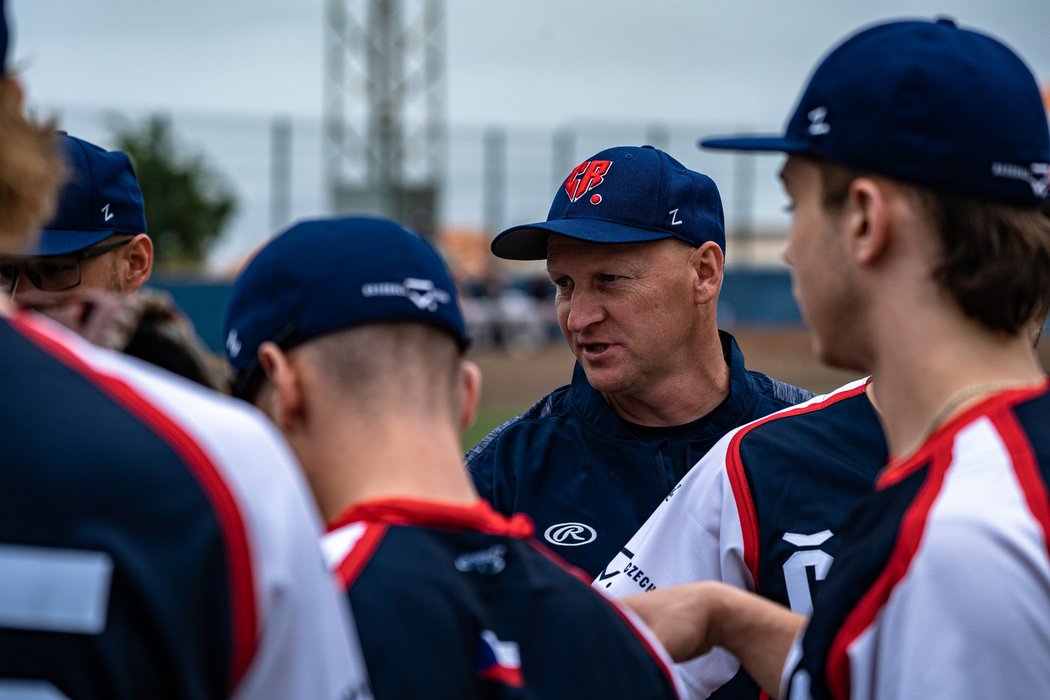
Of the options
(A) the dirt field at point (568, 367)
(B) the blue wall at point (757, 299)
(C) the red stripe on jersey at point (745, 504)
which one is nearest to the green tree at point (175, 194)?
(A) the dirt field at point (568, 367)

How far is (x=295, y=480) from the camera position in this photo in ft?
4.37

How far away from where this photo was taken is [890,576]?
1.58 meters

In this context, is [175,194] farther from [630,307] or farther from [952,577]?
[952,577]

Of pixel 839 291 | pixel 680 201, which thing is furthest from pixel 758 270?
pixel 839 291

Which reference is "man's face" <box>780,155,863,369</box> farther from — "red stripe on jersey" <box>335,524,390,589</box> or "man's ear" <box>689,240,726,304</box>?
"man's ear" <box>689,240,726,304</box>

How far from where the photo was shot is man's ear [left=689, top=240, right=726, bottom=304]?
3660 mm

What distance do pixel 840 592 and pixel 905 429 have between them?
0.29 metres

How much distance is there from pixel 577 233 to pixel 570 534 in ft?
2.92

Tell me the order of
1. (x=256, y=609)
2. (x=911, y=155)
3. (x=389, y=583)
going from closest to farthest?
(x=256, y=609), (x=389, y=583), (x=911, y=155)

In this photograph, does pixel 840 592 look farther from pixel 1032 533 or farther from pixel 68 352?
pixel 68 352

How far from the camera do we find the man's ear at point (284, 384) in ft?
5.68

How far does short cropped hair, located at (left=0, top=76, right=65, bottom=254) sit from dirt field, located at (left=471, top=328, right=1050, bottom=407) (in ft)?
47.7

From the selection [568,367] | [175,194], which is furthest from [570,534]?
[175,194]

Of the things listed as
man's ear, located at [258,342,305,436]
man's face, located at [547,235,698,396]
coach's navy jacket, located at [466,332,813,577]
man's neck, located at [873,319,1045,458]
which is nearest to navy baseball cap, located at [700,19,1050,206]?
man's neck, located at [873,319,1045,458]
